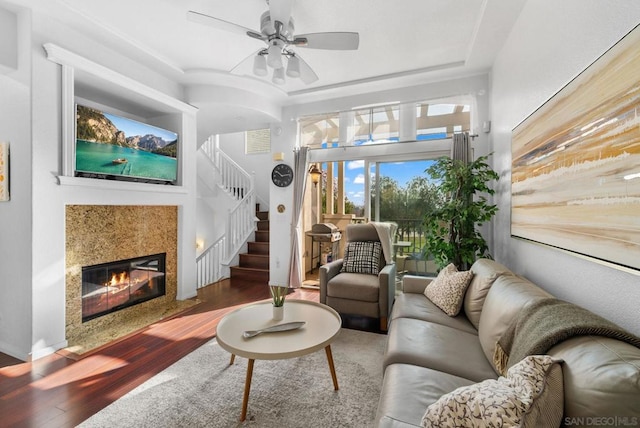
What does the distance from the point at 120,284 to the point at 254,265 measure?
7.48ft

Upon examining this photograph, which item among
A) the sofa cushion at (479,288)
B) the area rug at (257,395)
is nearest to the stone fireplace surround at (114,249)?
the area rug at (257,395)

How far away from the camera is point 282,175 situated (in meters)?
4.57

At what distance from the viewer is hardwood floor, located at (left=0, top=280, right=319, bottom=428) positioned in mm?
1769

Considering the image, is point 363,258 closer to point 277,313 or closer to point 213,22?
point 277,313

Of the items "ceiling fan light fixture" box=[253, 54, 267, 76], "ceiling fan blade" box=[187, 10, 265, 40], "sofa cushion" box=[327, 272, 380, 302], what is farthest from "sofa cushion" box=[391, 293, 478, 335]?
"ceiling fan blade" box=[187, 10, 265, 40]

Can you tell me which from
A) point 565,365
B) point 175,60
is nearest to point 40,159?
point 175,60

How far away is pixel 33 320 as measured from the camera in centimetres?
236

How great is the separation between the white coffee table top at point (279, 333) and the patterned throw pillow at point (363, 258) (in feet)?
3.54

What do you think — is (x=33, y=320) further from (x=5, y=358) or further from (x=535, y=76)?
(x=535, y=76)

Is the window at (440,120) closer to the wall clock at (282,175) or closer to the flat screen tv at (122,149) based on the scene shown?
the wall clock at (282,175)

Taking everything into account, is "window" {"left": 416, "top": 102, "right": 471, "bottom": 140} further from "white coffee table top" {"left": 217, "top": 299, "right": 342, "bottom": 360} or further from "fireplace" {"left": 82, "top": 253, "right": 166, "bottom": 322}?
"fireplace" {"left": 82, "top": 253, "right": 166, "bottom": 322}

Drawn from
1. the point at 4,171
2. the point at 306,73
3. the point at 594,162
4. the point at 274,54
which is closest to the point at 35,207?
the point at 4,171

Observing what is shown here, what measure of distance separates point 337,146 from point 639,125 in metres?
3.43

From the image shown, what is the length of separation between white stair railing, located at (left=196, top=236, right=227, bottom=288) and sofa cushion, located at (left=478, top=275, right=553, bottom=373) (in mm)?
4182
